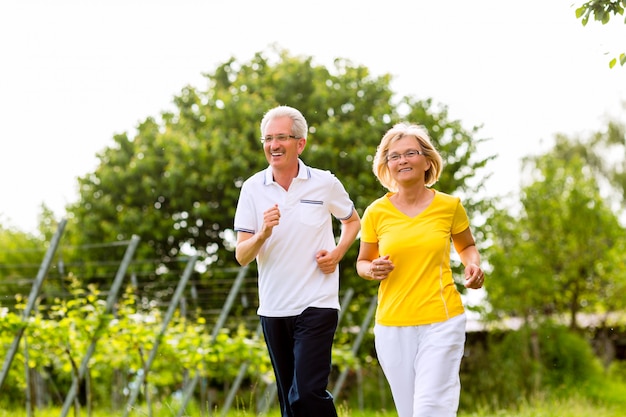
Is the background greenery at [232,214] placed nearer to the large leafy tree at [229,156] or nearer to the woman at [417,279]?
the large leafy tree at [229,156]

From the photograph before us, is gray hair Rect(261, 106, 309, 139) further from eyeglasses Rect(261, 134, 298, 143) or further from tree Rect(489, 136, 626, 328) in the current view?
tree Rect(489, 136, 626, 328)

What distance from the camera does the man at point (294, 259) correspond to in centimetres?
416

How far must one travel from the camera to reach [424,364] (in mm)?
3918

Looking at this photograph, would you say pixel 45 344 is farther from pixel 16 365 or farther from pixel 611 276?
pixel 611 276

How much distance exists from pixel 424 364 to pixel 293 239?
0.79 meters

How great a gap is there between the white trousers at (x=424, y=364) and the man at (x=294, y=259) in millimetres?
294

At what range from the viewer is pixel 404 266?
158 inches

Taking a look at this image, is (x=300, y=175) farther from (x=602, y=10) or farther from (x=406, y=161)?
(x=602, y=10)

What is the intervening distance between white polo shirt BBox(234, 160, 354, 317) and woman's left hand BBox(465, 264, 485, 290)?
0.62 m

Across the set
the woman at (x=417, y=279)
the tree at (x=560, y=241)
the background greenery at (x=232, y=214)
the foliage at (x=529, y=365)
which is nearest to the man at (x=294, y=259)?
the woman at (x=417, y=279)

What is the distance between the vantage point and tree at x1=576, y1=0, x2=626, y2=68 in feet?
16.6

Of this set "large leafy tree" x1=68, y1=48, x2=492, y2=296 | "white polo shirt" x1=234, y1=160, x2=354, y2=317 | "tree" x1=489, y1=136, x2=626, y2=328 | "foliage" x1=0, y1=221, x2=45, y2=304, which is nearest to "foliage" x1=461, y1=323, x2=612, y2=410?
"tree" x1=489, y1=136, x2=626, y2=328

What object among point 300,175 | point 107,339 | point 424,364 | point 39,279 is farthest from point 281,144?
point 107,339

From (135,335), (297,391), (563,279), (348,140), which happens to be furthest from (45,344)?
→ (563,279)
